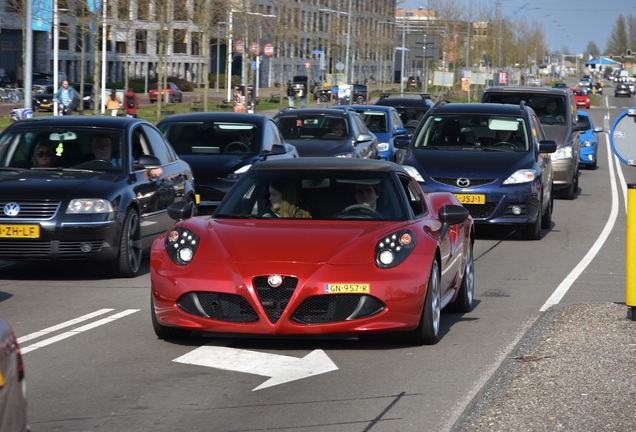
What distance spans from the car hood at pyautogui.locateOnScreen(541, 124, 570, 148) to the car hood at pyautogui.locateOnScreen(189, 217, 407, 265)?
14997mm

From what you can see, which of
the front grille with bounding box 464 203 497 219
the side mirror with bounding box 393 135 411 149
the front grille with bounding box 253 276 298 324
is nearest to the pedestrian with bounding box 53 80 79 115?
the side mirror with bounding box 393 135 411 149

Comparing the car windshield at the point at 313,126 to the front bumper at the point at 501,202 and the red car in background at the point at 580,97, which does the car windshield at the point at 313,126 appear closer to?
the front bumper at the point at 501,202

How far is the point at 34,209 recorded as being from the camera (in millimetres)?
10727

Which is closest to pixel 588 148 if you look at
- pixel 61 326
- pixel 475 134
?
pixel 475 134

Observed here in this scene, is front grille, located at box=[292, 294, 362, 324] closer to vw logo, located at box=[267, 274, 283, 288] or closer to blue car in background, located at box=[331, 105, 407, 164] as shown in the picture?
vw logo, located at box=[267, 274, 283, 288]

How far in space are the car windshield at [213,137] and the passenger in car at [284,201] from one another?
25.7ft

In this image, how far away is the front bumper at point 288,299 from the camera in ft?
23.4

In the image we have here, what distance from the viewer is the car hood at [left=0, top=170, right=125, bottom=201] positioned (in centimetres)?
1079

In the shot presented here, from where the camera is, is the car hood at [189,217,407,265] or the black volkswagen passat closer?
the car hood at [189,217,407,265]

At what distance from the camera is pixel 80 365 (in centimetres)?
700

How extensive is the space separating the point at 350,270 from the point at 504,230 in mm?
9785

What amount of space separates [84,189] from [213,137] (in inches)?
222

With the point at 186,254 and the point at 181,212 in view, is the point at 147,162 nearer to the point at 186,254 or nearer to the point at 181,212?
the point at 181,212

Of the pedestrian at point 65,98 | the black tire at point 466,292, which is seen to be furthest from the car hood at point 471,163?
the pedestrian at point 65,98
